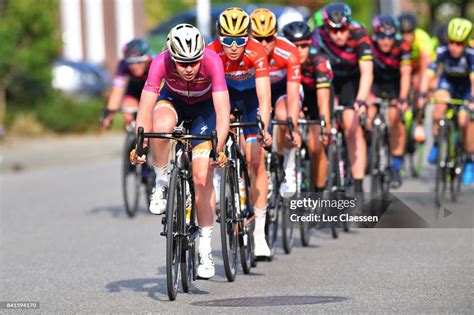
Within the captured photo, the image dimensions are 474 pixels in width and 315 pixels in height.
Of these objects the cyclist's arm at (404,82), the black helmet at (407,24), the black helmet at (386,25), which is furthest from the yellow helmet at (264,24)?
the black helmet at (407,24)

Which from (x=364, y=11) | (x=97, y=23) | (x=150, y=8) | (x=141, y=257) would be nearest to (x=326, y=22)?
(x=141, y=257)

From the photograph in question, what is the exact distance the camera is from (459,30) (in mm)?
13344

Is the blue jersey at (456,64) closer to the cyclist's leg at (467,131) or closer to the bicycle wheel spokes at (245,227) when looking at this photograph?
the cyclist's leg at (467,131)

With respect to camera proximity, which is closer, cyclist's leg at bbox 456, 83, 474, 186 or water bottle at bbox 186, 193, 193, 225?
water bottle at bbox 186, 193, 193, 225

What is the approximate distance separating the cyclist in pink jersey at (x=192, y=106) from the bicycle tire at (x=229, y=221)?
122 mm

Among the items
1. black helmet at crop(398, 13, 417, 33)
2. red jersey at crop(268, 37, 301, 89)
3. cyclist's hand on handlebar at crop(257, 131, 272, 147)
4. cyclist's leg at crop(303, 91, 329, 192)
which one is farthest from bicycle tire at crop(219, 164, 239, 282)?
black helmet at crop(398, 13, 417, 33)

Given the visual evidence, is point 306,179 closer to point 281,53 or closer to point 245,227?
point 281,53

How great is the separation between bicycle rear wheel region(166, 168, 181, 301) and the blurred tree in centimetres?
1576

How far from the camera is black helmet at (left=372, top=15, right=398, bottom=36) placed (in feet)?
44.0

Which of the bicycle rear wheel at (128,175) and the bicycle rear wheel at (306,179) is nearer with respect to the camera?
the bicycle rear wheel at (306,179)

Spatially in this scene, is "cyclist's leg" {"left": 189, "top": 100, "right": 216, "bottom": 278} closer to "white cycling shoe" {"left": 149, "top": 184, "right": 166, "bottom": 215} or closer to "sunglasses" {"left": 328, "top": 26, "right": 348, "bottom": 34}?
"white cycling shoe" {"left": 149, "top": 184, "right": 166, "bottom": 215}

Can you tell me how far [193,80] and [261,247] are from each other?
1937 mm

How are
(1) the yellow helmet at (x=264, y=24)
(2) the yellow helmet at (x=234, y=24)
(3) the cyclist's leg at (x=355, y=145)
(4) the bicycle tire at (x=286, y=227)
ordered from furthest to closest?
(3) the cyclist's leg at (x=355, y=145)
(4) the bicycle tire at (x=286, y=227)
(1) the yellow helmet at (x=264, y=24)
(2) the yellow helmet at (x=234, y=24)

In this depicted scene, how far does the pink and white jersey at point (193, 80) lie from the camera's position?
8.41 m
